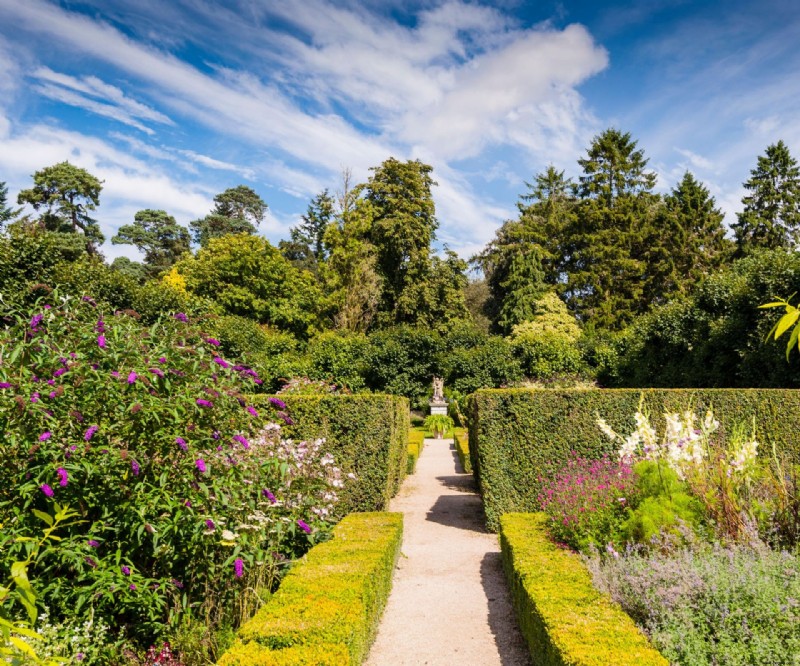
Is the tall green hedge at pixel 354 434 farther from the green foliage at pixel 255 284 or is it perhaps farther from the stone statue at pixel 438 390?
the green foliage at pixel 255 284

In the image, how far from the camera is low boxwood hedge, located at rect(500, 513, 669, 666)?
2863mm

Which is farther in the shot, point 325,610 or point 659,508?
point 659,508

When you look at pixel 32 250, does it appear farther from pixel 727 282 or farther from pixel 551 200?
pixel 551 200

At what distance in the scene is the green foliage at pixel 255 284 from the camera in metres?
31.3

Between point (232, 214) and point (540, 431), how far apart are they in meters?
51.4

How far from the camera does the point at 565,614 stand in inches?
135

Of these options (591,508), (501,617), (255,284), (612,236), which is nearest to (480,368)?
(255,284)

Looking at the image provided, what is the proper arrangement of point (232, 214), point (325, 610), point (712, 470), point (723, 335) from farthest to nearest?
point (232, 214), point (723, 335), point (712, 470), point (325, 610)

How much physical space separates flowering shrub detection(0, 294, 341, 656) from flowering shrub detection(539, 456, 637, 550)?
271cm

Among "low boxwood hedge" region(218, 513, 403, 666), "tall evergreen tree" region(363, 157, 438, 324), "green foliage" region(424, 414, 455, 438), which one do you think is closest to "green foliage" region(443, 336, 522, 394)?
"green foliage" region(424, 414, 455, 438)

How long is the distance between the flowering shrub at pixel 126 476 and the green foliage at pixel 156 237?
153 ft

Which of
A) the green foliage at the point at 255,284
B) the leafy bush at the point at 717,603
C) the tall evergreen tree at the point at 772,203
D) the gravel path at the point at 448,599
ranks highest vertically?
the tall evergreen tree at the point at 772,203

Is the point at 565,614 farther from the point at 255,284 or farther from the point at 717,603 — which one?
the point at 255,284

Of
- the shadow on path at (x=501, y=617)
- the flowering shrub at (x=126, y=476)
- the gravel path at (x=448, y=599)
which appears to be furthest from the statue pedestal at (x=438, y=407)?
the flowering shrub at (x=126, y=476)
